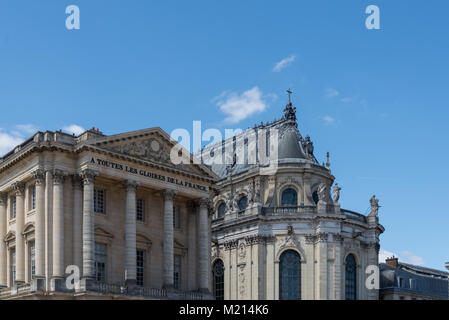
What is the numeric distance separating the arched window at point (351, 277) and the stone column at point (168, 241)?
2471cm

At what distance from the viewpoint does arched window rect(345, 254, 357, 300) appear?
2880 inches

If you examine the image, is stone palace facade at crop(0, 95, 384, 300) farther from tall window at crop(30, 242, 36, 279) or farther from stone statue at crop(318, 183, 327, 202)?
stone statue at crop(318, 183, 327, 202)

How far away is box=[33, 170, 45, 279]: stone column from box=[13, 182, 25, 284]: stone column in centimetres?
242

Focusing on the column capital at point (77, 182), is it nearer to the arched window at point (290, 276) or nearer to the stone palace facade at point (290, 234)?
the stone palace facade at point (290, 234)

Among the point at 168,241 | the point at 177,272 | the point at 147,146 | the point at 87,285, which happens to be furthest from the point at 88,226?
the point at 177,272

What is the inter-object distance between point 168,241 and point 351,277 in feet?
85.3

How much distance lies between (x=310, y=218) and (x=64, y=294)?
3064 centimetres

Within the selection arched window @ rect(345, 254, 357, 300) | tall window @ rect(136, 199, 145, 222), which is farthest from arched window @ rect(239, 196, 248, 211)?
tall window @ rect(136, 199, 145, 222)

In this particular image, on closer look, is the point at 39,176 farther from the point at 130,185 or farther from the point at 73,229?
the point at 130,185

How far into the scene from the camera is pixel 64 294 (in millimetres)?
47281

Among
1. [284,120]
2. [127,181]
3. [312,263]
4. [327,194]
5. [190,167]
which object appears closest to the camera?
[127,181]

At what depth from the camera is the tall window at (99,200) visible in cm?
5219
